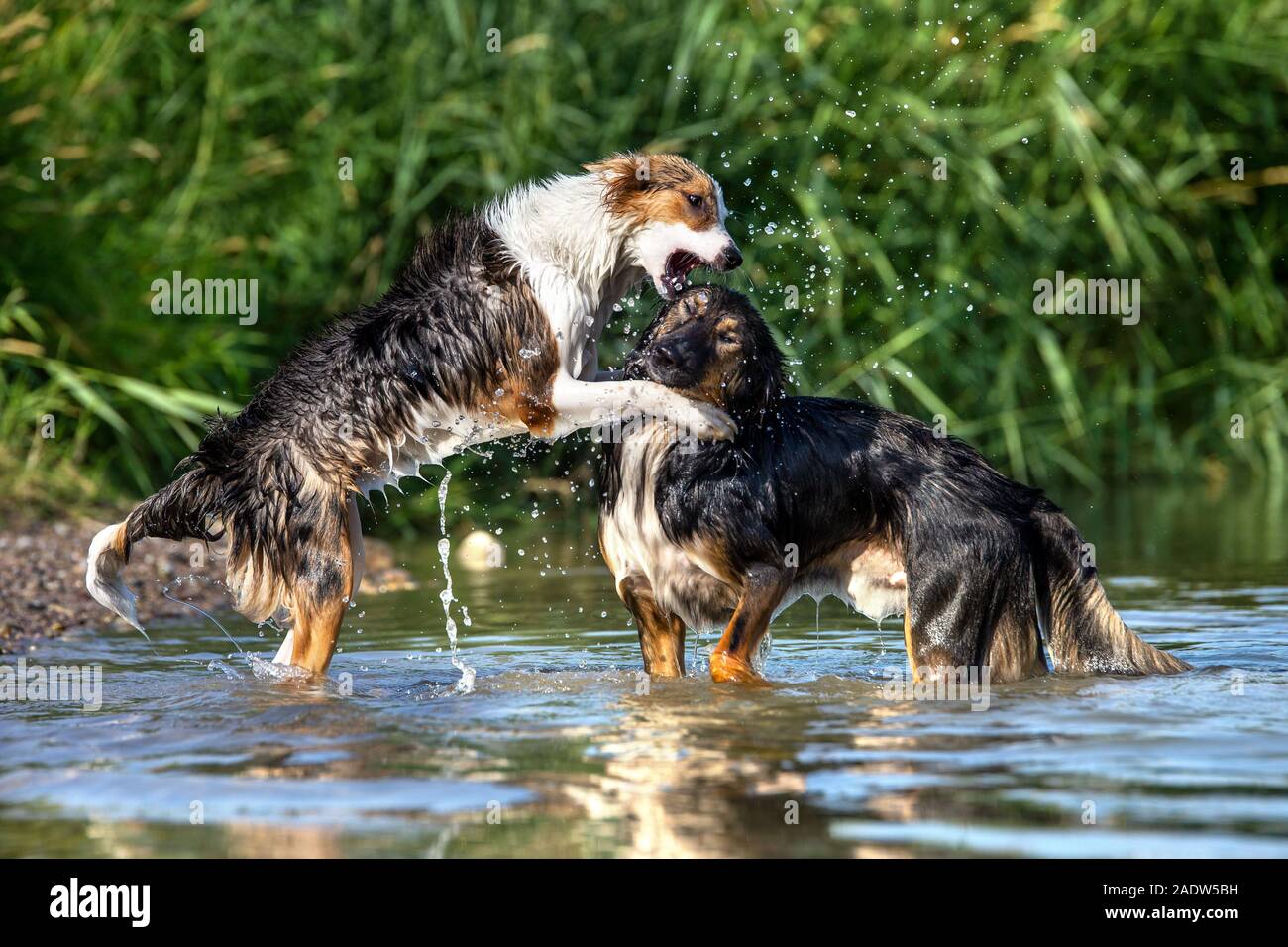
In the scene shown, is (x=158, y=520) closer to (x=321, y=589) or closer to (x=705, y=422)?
(x=321, y=589)

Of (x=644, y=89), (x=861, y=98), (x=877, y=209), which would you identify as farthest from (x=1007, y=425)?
(x=644, y=89)

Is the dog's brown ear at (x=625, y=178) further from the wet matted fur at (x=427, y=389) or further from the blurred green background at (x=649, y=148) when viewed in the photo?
the blurred green background at (x=649, y=148)

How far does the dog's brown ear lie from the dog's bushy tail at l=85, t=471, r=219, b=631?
68.5 inches

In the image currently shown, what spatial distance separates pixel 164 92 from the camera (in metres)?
10.9

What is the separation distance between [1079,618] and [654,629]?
1.45 metres

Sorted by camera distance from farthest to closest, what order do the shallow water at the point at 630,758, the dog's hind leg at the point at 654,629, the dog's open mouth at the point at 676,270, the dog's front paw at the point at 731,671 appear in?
the dog's open mouth at the point at 676,270
the dog's hind leg at the point at 654,629
the dog's front paw at the point at 731,671
the shallow water at the point at 630,758

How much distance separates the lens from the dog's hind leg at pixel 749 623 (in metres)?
5.67

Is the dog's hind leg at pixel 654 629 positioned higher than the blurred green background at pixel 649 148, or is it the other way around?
the blurred green background at pixel 649 148

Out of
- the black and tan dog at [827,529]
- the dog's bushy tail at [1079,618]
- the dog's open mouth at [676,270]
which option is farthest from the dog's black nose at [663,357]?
the dog's bushy tail at [1079,618]

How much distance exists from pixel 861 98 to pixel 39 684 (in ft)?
22.2

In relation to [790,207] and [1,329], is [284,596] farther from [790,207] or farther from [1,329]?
[790,207]

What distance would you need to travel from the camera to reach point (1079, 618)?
19.2ft

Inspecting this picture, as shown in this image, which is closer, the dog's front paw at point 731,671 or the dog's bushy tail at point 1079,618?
the dog's front paw at point 731,671

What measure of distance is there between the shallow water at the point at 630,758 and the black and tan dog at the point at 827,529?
229 mm
